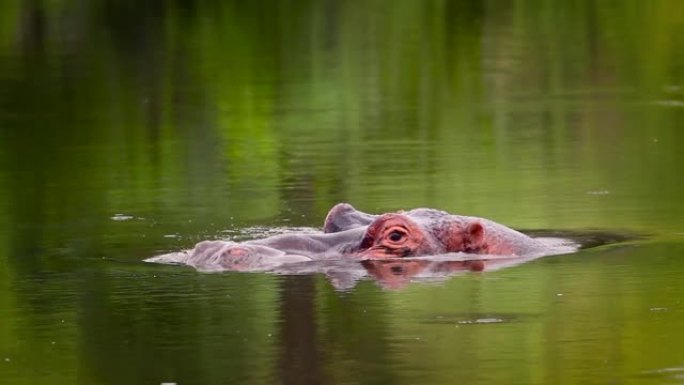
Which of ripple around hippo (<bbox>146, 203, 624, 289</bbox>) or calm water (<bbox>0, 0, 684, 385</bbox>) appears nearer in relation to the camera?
calm water (<bbox>0, 0, 684, 385</bbox>)

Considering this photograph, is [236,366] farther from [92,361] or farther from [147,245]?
[147,245]

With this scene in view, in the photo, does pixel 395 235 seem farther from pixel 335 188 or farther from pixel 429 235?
pixel 335 188

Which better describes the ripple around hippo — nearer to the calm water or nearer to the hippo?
the hippo

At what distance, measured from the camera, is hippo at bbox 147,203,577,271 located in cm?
1273

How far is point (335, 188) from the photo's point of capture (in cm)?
1728

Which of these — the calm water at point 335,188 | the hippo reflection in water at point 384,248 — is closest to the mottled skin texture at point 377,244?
the hippo reflection in water at point 384,248

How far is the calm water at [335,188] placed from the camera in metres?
10.1

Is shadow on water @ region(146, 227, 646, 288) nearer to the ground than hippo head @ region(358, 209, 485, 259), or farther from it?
nearer to the ground

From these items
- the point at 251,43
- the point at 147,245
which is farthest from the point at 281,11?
the point at 147,245

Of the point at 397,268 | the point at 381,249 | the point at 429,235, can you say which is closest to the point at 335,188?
the point at 429,235

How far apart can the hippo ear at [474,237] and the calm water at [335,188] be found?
17.8 inches

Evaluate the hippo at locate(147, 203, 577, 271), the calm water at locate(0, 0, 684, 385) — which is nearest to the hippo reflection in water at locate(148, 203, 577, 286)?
the hippo at locate(147, 203, 577, 271)

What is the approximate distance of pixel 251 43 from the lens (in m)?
37.8

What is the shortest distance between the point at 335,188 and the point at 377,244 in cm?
437
